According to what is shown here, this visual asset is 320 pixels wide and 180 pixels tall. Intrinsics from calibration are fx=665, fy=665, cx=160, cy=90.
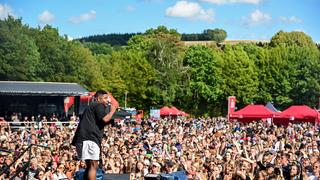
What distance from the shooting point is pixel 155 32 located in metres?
92.2

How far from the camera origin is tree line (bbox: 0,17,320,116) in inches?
2434

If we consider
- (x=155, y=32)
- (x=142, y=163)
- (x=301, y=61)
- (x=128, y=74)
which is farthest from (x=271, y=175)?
(x=155, y=32)

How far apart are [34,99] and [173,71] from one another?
27902mm

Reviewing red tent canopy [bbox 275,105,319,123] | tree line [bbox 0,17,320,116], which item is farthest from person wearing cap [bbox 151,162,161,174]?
tree line [bbox 0,17,320,116]

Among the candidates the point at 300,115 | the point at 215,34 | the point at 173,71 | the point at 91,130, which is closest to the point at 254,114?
the point at 300,115

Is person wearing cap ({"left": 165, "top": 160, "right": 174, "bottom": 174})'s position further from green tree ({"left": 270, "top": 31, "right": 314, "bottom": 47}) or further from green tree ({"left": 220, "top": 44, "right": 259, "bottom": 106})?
green tree ({"left": 270, "top": 31, "right": 314, "bottom": 47})

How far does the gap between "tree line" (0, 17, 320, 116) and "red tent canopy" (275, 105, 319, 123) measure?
87.6 ft

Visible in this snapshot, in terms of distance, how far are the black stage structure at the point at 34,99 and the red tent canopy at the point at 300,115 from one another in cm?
1271

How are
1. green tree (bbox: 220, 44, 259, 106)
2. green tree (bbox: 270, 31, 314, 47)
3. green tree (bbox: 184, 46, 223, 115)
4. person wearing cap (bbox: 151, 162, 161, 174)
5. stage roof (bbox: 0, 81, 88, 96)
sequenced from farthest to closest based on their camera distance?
green tree (bbox: 270, 31, 314, 47), green tree (bbox: 184, 46, 223, 115), green tree (bbox: 220, 44, 259, 106), stage roof (bbox: 0, 81, 88, 96), person wearing cap (bbox: 151, 162, 161, 174)

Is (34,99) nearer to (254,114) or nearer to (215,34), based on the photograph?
(254,114)

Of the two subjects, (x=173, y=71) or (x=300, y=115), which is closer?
(x=300, y=115)

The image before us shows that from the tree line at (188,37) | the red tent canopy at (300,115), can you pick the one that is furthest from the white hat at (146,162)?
the tree line at (188,37)

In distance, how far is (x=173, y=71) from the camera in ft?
224

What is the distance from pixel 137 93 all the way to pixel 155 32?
28.4 meters
